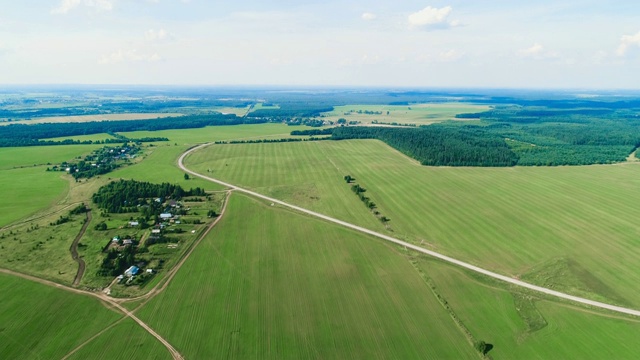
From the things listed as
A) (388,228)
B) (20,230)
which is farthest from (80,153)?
(388,228)

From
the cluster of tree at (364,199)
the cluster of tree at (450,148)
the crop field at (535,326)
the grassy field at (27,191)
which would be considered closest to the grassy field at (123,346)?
the crop field at (535,326)

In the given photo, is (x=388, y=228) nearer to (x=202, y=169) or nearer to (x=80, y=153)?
(x=202, y=169)

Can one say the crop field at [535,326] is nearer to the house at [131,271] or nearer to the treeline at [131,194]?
the house at [131,271]

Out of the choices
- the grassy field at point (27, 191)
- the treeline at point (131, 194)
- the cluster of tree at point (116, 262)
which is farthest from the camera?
the treeline at point (131, 194)

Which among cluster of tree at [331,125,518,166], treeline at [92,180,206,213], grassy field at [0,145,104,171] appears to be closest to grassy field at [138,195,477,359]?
treeline at [92,180,206,213]

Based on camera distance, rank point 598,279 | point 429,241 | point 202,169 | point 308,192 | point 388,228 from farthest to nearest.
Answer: point 202,169, point 308,192, point 388,228, point 429,241, point 598,279

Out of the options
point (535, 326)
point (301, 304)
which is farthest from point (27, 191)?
point (535, 326)
